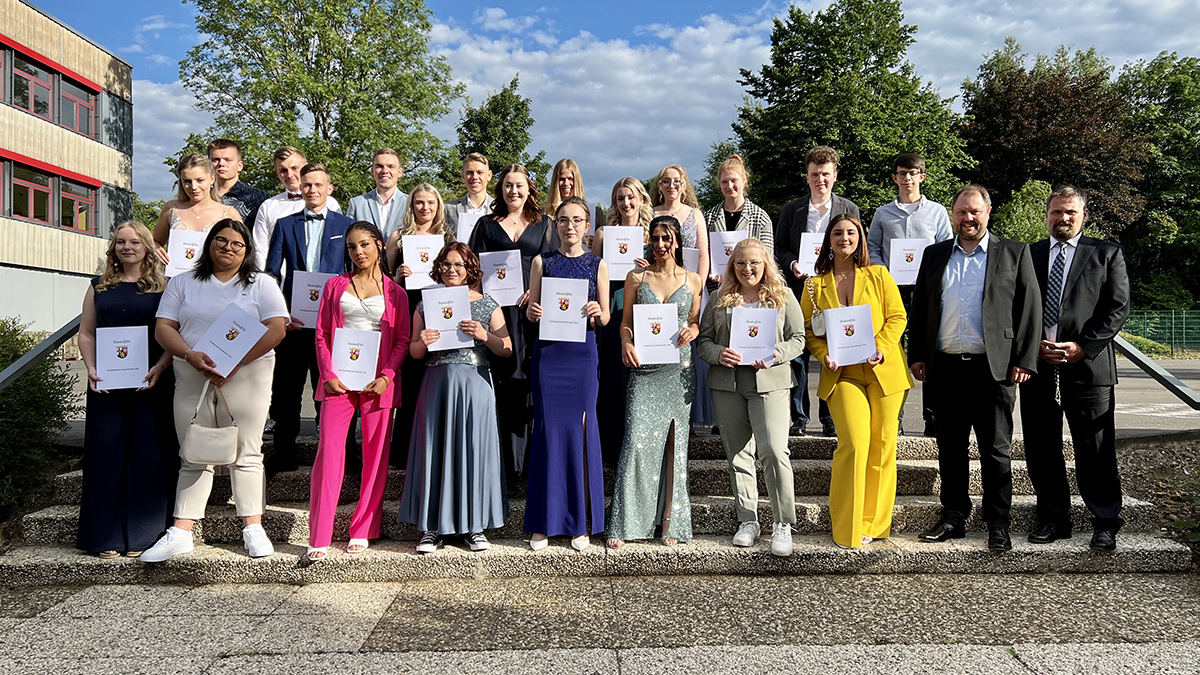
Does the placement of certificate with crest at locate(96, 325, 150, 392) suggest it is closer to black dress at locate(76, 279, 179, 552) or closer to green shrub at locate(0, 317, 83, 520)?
black dress at locate(76, 279, 179, 552)

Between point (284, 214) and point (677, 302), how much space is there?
3056 mm

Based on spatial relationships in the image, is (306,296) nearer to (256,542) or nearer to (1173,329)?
(256,542)

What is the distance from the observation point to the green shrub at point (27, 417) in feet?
18.7

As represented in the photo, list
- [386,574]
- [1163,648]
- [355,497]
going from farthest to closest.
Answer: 1. [355,497]
2. [386,574]
3. [1163,648]

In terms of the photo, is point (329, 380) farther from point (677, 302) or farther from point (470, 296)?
point (677, 302)

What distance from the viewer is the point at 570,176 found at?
229 inches

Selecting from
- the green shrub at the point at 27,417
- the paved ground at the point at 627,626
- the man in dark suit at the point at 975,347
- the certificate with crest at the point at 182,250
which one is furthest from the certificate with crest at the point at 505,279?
the green shrub at the point at 27,417

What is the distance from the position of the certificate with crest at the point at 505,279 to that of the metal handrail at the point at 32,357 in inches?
107

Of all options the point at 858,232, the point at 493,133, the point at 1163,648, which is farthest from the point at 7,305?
the point at 1163,648

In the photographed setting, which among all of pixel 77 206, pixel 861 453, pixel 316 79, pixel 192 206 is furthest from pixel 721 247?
pixel 77 206

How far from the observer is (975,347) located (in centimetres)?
491

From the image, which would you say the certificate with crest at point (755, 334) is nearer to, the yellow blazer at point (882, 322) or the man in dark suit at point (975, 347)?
the yellow blazer at point (882, 322)

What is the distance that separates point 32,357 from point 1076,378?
693 cm

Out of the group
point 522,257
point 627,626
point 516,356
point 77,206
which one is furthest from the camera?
point 77,206
